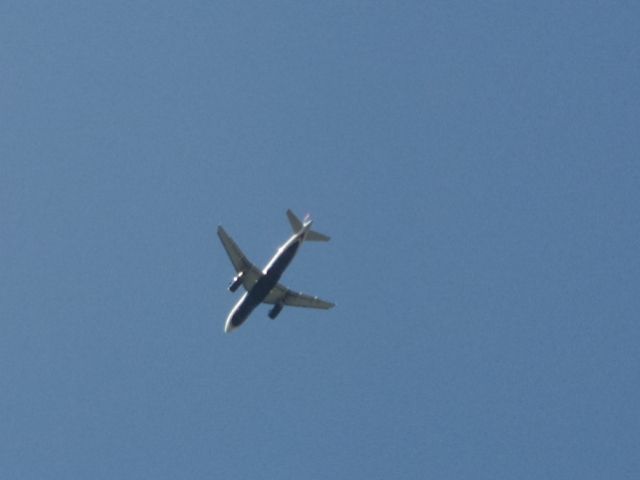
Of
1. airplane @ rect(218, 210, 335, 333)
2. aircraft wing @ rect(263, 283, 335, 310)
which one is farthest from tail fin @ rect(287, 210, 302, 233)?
aircraft wing @ rect(263, 283, 335, 310)

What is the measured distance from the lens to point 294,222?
437ft

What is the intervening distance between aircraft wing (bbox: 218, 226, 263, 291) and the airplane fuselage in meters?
2.32

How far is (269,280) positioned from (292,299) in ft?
35.7

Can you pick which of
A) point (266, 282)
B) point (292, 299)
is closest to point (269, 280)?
point (266, 282)

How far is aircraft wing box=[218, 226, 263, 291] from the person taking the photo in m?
140

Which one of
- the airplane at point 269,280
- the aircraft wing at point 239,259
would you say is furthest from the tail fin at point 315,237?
the aircraft wing at point 239,259

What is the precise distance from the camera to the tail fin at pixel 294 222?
5226 inches

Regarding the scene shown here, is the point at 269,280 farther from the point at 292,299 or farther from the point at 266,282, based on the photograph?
the point at 292,299

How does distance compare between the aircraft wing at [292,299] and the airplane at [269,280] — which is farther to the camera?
the aircraft wing at [292,299]

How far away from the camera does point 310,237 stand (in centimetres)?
13425

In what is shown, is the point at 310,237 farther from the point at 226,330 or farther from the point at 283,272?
the point at 226,330

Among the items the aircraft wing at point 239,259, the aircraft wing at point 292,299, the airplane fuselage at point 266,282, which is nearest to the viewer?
the airplane fuselage at point 266,282

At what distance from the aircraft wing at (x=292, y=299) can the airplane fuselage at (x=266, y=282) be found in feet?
17.6

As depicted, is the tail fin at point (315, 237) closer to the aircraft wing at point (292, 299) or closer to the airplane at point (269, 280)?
the airplane at point (269, 280)
